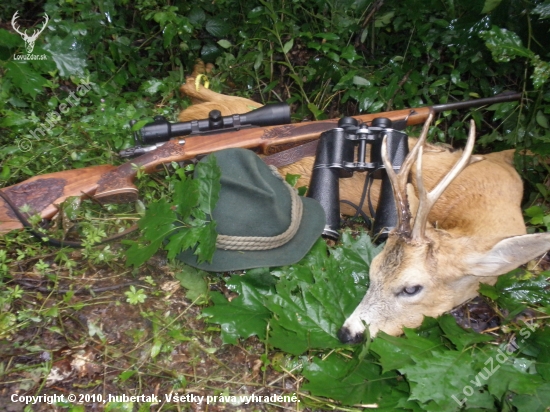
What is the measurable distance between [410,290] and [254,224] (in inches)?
47.6

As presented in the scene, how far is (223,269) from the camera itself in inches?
130

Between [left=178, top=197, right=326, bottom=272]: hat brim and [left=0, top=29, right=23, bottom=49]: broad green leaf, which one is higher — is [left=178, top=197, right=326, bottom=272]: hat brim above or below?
below

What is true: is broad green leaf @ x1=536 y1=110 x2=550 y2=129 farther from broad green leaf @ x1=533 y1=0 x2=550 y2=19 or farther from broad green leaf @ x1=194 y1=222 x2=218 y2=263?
broad green leaf @ x1=194 y1=222 x2=218 y2=263

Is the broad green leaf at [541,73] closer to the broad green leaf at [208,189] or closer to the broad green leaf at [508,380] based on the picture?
the broad green leaf at [508,380]

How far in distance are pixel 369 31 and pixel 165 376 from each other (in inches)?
179

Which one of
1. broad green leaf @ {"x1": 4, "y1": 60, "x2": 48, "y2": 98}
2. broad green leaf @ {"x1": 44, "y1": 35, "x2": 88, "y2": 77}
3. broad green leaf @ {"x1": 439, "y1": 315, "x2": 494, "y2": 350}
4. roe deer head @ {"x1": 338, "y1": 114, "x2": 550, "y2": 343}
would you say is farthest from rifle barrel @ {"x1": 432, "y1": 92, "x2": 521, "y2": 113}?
broad green leaf @ {"x1": 4, "y1": 60, "x2": 48, "y2": 98}

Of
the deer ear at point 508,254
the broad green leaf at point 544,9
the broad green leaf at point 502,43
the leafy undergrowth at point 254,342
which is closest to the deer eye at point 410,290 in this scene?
the leafy undergrowth at point 254,342

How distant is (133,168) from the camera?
4.02m

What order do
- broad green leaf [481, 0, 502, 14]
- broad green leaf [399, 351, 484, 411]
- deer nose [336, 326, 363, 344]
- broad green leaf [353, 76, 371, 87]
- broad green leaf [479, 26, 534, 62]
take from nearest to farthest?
broad green leaf [399, 351, 484, 411] < deer nose [336, 326, 363, 344] < broad green leaf [479, 26, 534, 62] < broad green leaf [481, 0, 502, 14] < broad green leaf [353, 76, 371, 87]

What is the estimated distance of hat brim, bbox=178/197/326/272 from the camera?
3.31 meters

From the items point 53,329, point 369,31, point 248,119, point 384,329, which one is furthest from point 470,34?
point 53,329

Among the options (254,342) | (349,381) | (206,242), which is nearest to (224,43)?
(206,242)

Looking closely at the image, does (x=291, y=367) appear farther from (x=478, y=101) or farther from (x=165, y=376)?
(x=478, y=101)

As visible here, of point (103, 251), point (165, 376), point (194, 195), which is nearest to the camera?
point (165, 376)
